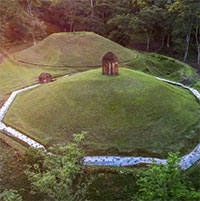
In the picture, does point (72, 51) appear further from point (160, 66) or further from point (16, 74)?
point (160, 66)

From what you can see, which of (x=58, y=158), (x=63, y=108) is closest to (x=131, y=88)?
(x=63, y=108)

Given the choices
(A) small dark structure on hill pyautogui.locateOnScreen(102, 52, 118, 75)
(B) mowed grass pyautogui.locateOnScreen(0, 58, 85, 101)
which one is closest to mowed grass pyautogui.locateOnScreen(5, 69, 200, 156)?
(A) small dark structure on hill pyautogui.locateOnScreen(102, 52, 118, 75)

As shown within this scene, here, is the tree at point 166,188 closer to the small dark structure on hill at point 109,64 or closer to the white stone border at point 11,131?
the white stone border at point 11,131

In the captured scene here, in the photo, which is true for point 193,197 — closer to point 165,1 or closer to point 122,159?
point 122,159

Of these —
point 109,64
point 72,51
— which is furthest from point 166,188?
point 72,51

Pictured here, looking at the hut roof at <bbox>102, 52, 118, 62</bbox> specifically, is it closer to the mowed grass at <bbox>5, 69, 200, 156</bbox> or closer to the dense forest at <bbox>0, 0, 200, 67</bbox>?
the mowed grass at <bbox>5, 69, 200, 156</bbox>
